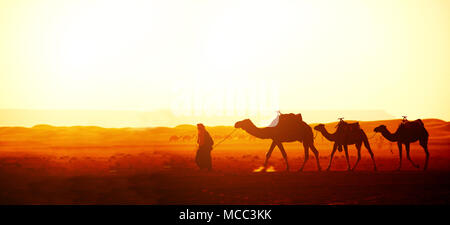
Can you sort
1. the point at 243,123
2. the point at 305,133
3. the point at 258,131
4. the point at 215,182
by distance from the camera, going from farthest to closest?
the point at 305,133 → the point at 258,131 → the point at 243,123 → the point at 215,182

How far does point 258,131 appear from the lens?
11750mm

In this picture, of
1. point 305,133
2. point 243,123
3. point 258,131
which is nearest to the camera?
point 243,123

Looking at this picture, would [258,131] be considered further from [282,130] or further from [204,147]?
[204,147]

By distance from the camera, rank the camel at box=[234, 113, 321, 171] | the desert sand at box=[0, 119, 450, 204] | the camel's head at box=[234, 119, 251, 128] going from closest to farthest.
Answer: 1. the desert sand at box=[0, 119, 450, 204]
2. the camel's head at box=[234, 119, 251, 128]
3. the camel at box=[234, 113, 321, 171]

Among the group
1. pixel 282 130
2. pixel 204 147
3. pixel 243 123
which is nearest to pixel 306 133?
pixel 282 130

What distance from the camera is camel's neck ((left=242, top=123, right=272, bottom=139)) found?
1166cm

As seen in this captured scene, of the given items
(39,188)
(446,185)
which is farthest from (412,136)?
(39,188)

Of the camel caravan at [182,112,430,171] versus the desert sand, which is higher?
the camel caravan at [182,112,430,171]

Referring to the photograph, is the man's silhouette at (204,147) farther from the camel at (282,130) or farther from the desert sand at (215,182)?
the camel at (282,130)

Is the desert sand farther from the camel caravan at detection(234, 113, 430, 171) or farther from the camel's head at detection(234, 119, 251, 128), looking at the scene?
the camel's head at detection(234, 119, 251, 128)

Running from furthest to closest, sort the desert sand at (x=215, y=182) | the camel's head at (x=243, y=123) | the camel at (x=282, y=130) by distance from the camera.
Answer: the camel at (x=282, y=130) < the camel's head at (x=243, y=123) < the desert sand at (x=215, y=182)

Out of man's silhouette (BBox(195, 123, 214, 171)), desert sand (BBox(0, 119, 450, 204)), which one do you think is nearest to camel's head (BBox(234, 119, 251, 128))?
man's silhouette (BBox(195, 123, 214, 171))

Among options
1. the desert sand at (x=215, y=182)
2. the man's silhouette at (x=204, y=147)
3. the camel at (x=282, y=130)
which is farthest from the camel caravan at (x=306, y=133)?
the man's silhouette at (x=204, y=147)

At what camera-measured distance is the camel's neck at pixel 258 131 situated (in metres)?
11.7
